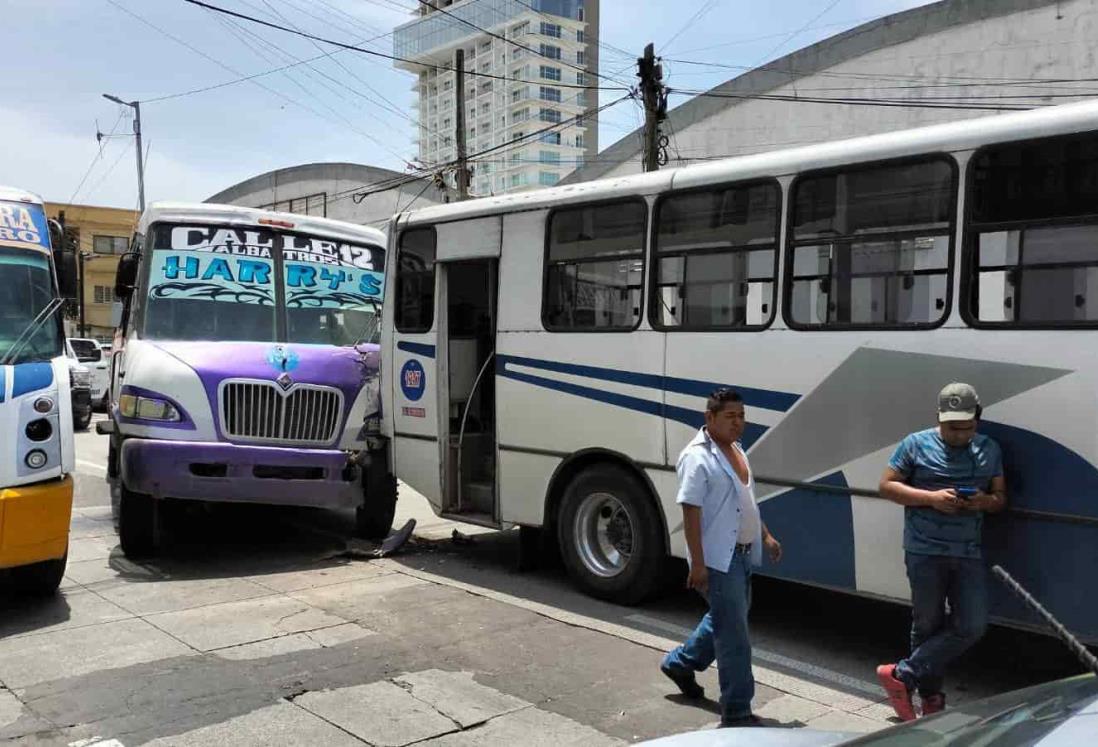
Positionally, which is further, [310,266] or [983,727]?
[310,266]

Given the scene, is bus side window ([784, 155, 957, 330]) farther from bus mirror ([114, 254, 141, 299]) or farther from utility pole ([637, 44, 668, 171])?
utility pole ([637, 44, 668, 171])

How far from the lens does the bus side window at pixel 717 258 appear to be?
5691 millimetres

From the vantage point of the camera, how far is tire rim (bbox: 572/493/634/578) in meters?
6.58

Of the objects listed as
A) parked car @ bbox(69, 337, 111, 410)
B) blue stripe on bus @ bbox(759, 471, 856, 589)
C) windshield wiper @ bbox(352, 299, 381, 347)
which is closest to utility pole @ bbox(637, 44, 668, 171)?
windshield wiper @ bbox(352, 299, 381, 347)

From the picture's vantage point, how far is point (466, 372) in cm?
800

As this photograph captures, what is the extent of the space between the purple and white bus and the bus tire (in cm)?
1

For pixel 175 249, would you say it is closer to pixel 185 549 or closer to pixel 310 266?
pixel 310 266

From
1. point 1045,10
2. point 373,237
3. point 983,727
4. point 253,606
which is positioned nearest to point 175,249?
point 373,237

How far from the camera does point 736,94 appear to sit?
893 inches

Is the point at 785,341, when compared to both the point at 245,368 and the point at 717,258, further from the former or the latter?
the point at 245,368

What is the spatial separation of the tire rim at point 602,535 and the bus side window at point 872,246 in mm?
2005

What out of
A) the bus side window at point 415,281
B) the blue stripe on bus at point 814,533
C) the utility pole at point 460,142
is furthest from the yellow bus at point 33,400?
the utility pole at point 460,142

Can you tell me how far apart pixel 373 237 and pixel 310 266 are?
2.89ft

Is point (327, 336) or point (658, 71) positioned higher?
point (658, 71)
